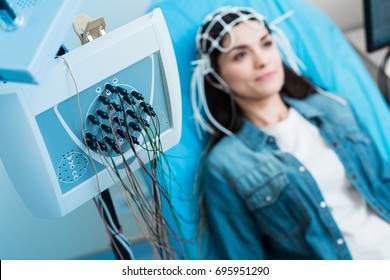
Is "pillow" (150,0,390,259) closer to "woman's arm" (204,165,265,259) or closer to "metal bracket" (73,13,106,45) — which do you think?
"woman's arm" (204,165,265,259)

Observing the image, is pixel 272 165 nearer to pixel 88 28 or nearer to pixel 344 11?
pixel 88 28

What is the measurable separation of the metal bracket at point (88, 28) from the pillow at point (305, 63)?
1.60 ft

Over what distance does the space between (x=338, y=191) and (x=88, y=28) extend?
33.7 inches

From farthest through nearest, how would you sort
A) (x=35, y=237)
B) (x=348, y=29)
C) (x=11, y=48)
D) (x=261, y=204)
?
1. (x=348, y=29)
2. (x=261, y=204)
3. (x=35, y=237)
4. (x=11, y=48)

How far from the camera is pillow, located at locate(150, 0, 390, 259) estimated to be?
148 cm

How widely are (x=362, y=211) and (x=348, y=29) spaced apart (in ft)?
2.74

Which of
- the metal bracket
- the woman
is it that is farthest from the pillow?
the metal bracket

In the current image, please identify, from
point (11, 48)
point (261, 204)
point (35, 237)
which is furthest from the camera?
point (261, 204)

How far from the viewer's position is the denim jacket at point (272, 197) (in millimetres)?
1467

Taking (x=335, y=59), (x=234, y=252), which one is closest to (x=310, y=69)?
(x=335, y=59)

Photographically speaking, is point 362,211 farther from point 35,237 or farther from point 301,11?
point 35,237

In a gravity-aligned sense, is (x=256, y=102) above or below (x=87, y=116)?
below

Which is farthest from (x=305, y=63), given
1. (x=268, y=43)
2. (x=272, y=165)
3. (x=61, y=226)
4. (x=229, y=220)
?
(x=61, y=226)

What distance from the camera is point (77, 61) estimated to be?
0.86m
